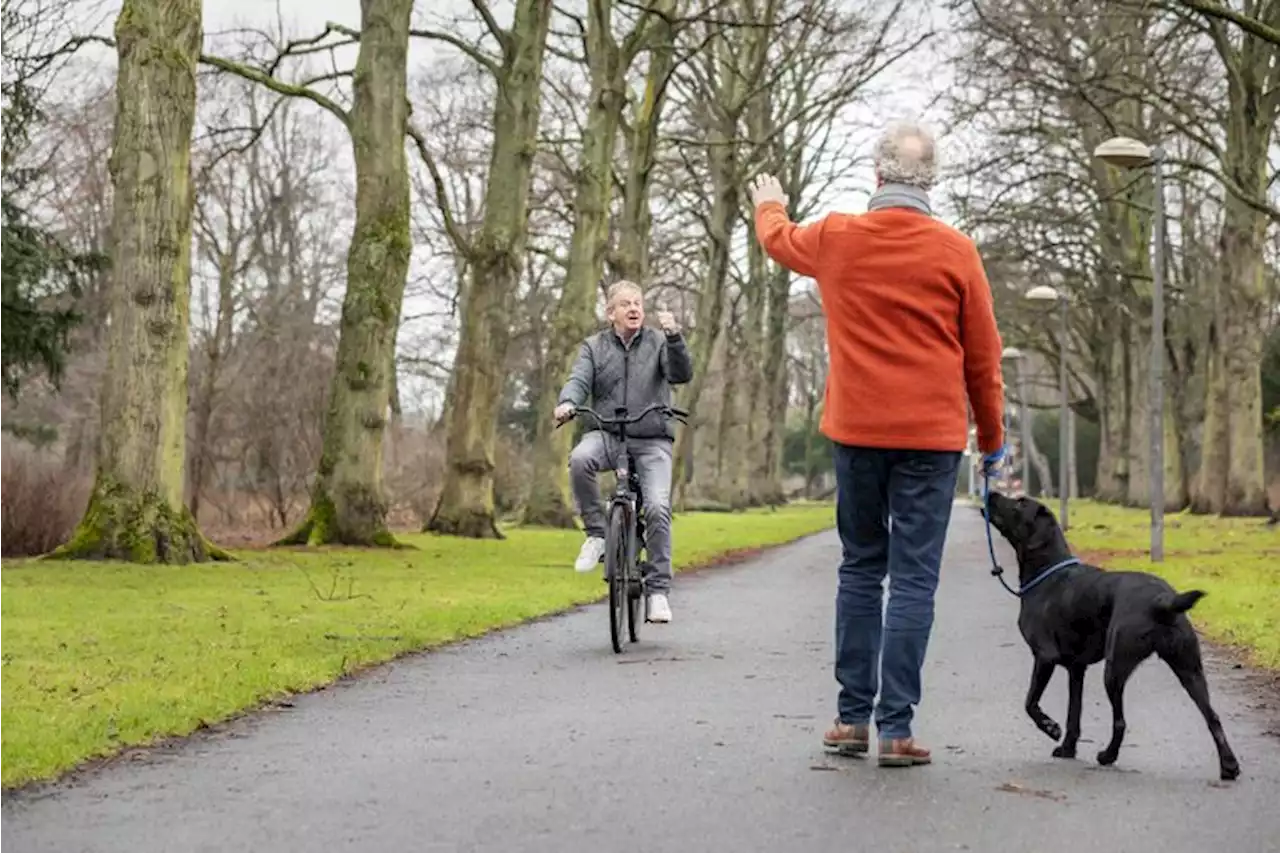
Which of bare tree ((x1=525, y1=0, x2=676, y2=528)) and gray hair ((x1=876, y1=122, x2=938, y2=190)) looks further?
bare tree ((x1=525, y1=0, x2=676, y2=528))

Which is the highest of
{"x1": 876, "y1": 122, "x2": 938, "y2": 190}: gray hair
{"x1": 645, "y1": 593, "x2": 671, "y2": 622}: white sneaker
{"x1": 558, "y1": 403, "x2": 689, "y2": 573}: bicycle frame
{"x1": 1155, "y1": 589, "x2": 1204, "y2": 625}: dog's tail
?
{"x1": 876, "y1": 122, "x2": 938, "y2": 190}: gray hair

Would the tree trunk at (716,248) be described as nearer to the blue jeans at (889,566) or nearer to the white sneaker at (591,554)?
the white sneaker at (591,554)

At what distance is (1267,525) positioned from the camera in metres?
31.3

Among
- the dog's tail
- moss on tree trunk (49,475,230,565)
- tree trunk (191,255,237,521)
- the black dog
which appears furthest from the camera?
tree trunk (191,255,237,521)

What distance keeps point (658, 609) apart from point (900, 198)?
503 cm

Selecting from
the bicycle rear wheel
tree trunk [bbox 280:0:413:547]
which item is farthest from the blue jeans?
tree trunk [bbox 280:0:413:547]

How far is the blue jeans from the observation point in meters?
6.91

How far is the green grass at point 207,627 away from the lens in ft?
26.3

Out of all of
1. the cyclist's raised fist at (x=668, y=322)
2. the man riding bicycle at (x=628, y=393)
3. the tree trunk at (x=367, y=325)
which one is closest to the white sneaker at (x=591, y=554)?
the man riding bicycle at (x=628, y=393)

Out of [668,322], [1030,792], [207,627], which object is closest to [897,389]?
[1030,792]

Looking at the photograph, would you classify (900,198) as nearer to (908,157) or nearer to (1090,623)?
(908,157)

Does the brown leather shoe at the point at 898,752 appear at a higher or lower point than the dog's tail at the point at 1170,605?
lower

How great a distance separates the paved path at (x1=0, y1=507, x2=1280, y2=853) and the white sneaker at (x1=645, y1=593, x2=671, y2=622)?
955 mm

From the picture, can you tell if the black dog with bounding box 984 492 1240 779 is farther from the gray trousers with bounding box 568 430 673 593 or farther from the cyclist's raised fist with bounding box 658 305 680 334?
the gray trousers with bounding box 568 430 673 593
